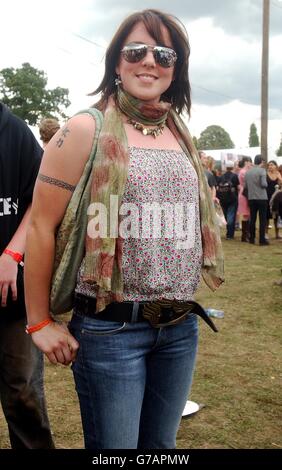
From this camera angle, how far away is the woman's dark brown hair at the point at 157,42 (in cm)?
171

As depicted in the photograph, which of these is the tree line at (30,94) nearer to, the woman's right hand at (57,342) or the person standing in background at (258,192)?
the person standing in background at (258,192)

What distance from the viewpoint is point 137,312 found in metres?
1.60

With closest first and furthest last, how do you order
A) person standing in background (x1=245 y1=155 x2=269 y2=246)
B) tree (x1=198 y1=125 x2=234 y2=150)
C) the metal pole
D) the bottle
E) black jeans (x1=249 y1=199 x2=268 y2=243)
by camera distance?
the bottle < person standing in background (x1=245 y1=155 x2=269 y2=246) < black jeans (x1=249 y1=199 x2=268 y2=243) < the metal pole < tree (x1=198 y1=125 x2=234 y2=150)

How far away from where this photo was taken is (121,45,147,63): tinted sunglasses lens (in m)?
1.68

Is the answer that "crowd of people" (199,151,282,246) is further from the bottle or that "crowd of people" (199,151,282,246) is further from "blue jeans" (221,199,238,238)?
the bottle

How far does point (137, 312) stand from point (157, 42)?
2.71 feet

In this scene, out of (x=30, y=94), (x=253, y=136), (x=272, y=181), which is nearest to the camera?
(x=272, y=181)

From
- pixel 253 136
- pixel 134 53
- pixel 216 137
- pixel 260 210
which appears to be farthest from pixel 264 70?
pixel 253 136

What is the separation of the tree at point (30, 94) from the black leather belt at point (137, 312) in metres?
56.2

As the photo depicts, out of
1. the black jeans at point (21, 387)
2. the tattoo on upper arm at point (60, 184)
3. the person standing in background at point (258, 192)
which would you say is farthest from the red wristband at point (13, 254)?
the person standing in background at point (258, 192)

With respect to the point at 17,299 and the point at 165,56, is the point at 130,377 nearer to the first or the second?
the point at 17,299

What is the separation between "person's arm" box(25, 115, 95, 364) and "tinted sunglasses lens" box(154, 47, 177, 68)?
0.31 m

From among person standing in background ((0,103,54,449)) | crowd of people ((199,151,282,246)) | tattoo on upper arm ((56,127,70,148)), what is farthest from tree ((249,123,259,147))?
tattoo on upper arm ((56,127,70,148))
